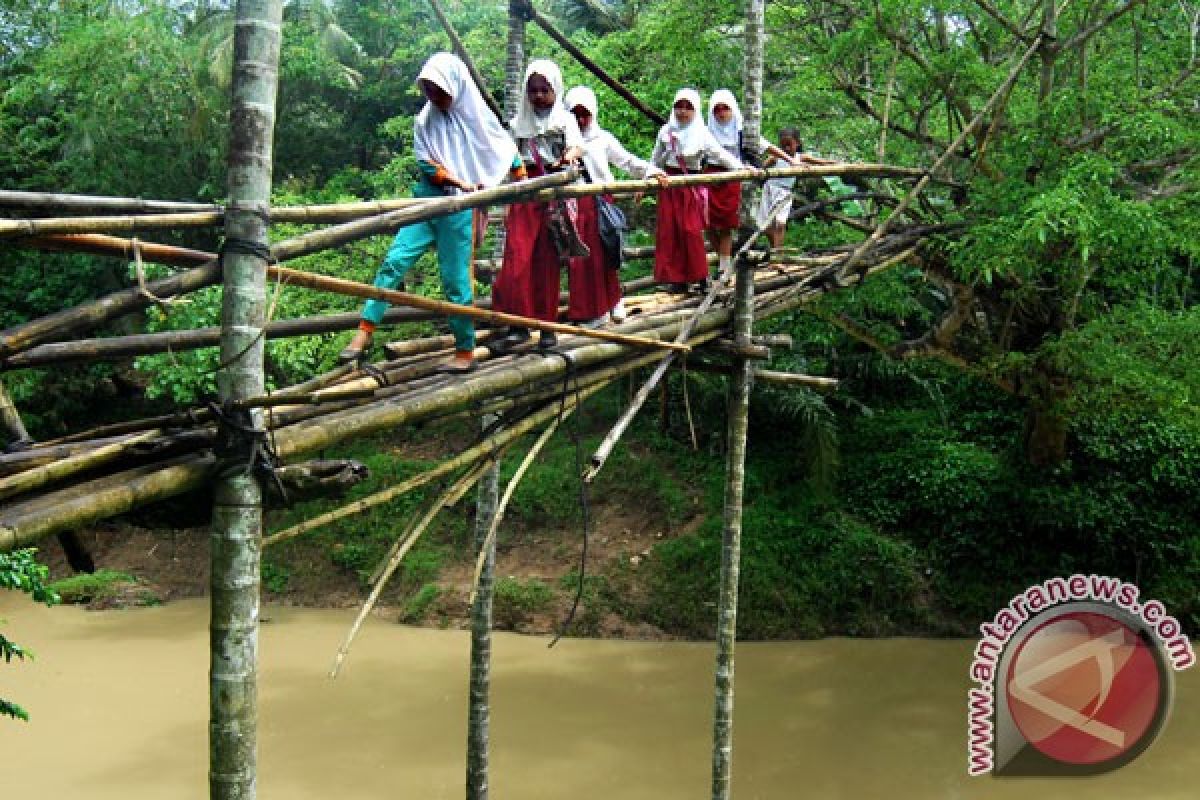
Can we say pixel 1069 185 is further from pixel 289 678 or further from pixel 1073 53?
pixel 289 678

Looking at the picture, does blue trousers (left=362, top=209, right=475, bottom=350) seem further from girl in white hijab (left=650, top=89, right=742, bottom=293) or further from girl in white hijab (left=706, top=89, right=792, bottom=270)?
girl in white hijab (left=706, top=89, right=792, bottom=270)

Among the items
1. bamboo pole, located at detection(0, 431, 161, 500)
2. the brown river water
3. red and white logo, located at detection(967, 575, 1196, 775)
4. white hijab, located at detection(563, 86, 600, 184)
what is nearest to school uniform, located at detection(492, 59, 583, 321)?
white hijab, located at detection(563, 86, 600, 184)

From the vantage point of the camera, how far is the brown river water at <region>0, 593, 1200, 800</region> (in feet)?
20.1

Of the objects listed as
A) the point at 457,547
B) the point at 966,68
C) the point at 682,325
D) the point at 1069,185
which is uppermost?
the point at 966,68

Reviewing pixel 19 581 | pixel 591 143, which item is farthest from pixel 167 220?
pixel 591 143

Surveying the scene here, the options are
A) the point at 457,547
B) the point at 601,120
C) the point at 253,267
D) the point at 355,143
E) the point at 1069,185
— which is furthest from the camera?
the point at 355,143

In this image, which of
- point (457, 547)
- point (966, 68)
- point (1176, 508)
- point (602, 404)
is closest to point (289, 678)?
point (457, 547)

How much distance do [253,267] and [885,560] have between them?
22.0 ft

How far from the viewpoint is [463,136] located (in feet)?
11.4

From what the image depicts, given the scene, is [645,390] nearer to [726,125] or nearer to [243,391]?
[243,391]

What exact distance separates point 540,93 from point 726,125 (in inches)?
62.5

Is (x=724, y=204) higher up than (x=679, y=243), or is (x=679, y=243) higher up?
(x=724, y=204)

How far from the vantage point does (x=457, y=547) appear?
929cm

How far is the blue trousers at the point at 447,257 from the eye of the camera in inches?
130
